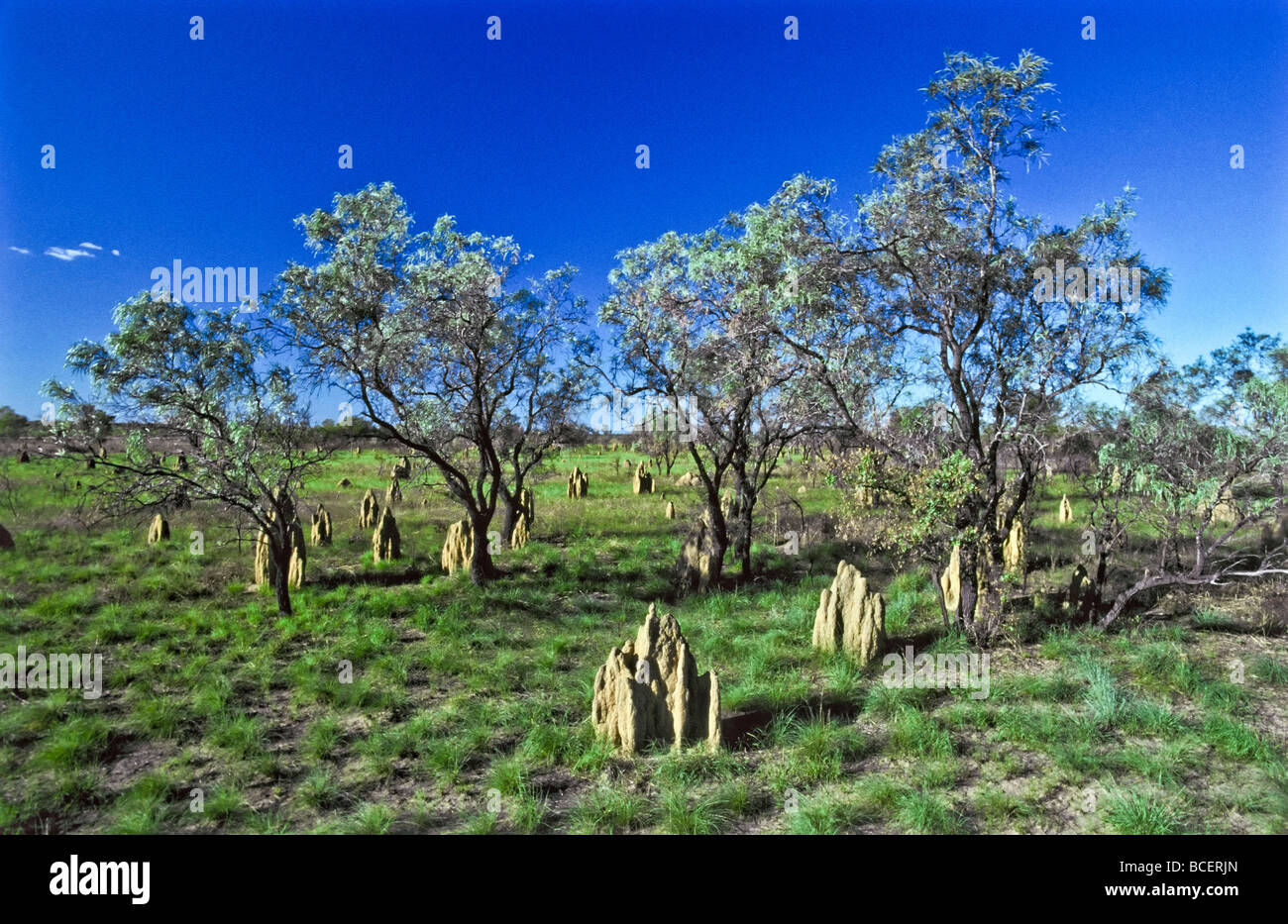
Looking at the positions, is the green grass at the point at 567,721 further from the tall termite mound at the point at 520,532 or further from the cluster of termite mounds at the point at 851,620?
the tall termite mound at the point at 520,532

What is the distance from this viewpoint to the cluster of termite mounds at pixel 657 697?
677 cm

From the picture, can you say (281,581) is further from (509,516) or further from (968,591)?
(968,591)

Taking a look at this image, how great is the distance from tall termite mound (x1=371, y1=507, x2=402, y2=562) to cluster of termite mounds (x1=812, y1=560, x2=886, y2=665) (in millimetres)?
10868

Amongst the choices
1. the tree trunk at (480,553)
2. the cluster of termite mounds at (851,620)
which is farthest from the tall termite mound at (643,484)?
the cluster of termite mounds at (851,620)

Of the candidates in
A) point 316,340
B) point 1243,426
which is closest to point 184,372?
point 316,340

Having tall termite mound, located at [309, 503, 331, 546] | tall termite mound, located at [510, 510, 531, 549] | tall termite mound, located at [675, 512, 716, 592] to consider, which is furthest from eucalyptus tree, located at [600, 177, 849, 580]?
Result: tall termite mound, located at [309, 503, 331, 546]

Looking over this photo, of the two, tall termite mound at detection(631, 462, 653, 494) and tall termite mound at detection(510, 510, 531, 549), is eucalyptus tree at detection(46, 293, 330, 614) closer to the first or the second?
tall termite mound at detection(510, 510, 531, 549)

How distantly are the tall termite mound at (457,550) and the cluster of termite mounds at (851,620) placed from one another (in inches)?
337

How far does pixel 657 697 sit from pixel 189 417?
431 inches

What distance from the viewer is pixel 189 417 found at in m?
12.2

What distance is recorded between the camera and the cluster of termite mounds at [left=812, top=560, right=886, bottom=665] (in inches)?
362
